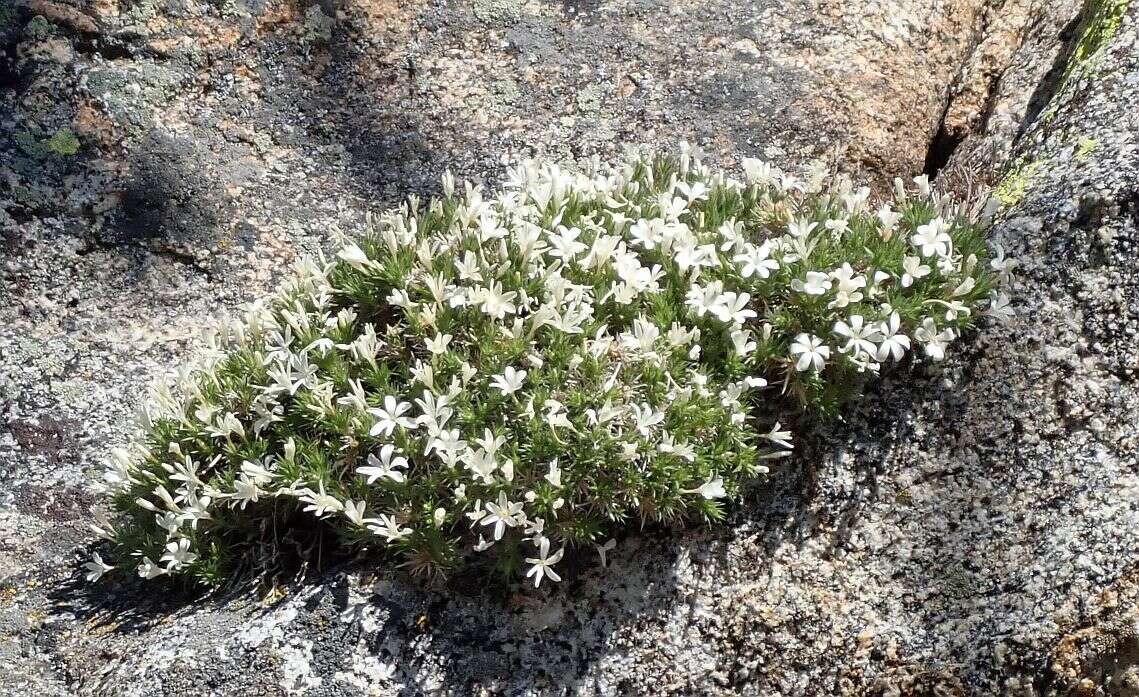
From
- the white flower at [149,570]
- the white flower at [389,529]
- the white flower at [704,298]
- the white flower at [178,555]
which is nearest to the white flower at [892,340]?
the white flower at [704,298]

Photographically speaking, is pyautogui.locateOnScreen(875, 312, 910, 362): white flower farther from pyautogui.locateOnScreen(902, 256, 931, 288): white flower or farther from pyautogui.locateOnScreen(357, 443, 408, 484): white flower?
pyautogui.locateOnScreen(357, 443, 408, 484): white flower

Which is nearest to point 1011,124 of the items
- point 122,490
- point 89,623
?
point 122,490

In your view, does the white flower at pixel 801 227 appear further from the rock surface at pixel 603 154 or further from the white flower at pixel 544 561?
the white flower at pixel 544 561

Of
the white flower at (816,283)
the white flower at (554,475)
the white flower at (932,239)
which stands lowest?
the white flower at (554,475)

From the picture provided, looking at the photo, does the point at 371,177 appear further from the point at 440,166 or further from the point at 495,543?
the point at 495,543

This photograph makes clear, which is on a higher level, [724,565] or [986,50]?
[986,50]

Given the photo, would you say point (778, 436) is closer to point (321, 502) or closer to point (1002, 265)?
point (1002, 265)

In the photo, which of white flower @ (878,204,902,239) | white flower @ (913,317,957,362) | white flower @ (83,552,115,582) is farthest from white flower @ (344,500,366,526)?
white flower @ (878,204,902,239)
